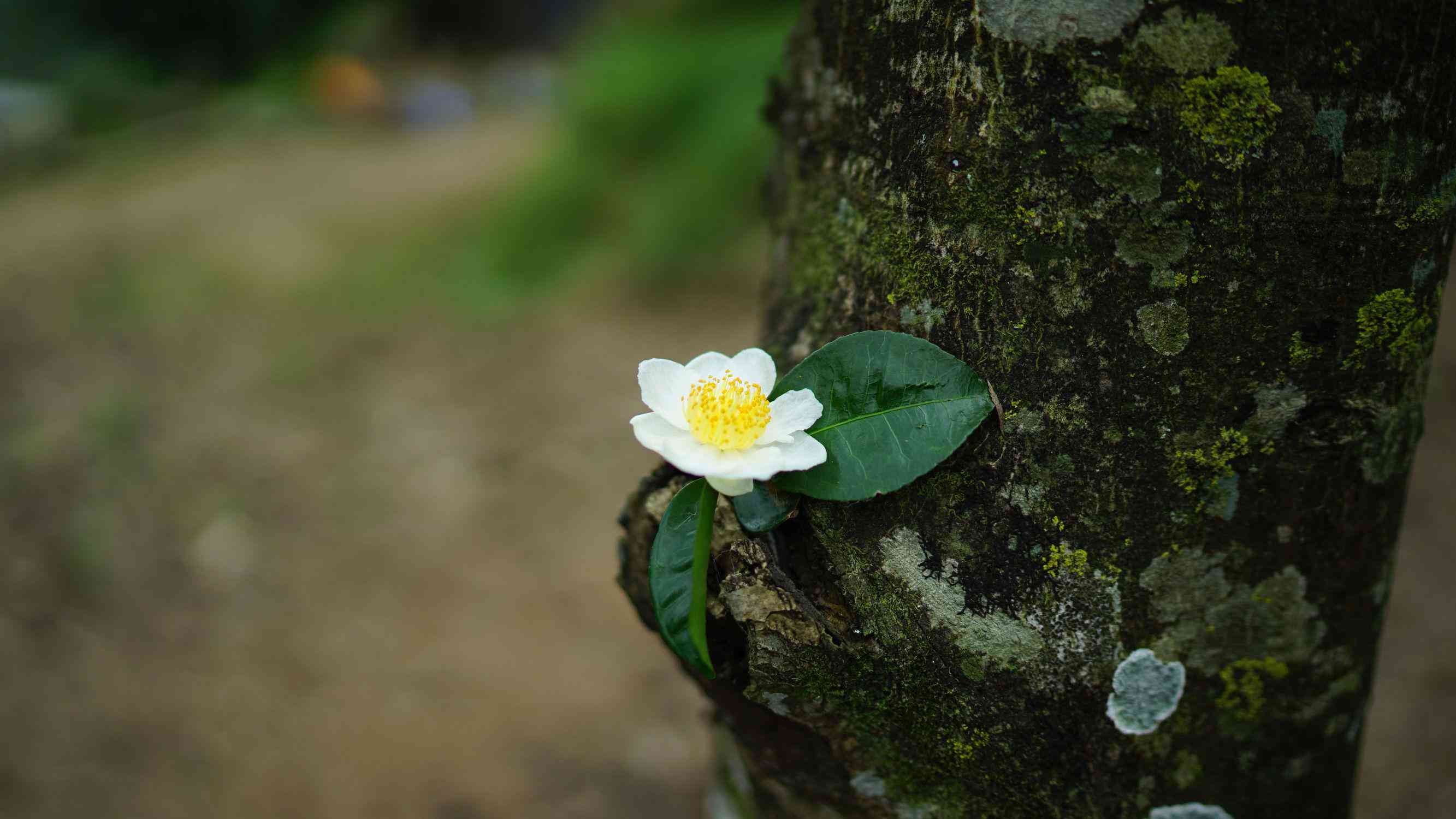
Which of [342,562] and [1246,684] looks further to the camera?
[342,562]

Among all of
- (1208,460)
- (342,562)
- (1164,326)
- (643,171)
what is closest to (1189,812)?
(1208,460)

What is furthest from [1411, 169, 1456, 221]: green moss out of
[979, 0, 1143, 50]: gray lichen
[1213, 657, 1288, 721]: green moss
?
[1213, 657, 1288, 721]: green moss

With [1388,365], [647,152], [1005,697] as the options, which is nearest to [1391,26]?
[1388,365]

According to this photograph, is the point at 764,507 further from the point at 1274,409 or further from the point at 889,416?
the point at 1274,409

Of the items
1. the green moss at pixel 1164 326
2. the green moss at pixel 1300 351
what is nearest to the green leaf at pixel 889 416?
the green moss at pixel 1164 326

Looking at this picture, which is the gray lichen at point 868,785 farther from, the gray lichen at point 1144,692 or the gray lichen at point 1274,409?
the gray lichen at point 1274,409

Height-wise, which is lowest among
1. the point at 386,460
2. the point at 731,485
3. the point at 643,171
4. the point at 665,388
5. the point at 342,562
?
the point at 731,485
